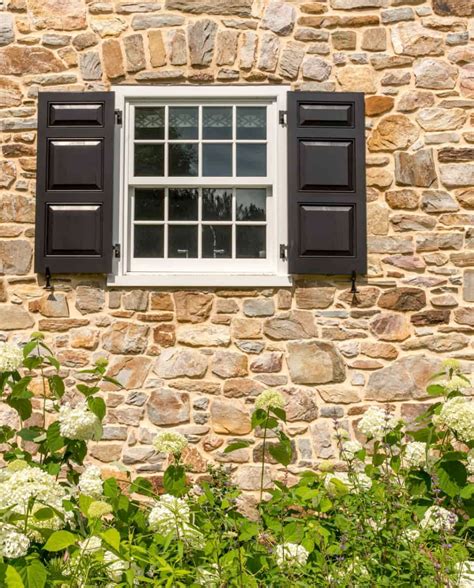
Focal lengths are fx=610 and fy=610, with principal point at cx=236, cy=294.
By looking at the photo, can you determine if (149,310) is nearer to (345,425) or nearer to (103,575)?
(345,425)

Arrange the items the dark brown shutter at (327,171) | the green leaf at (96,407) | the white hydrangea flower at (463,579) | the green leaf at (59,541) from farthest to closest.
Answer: the dark brown shutter at (327,171) < the green leaf at (96,407) < the white hydrangea flower at (463,579) < the green leaf at (59,541)

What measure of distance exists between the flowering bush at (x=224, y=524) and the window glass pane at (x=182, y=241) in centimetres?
188

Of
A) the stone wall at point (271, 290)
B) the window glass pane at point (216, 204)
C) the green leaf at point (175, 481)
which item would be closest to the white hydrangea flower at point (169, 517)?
the green leaf at point (175, 481)

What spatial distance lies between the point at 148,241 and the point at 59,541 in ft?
10.1

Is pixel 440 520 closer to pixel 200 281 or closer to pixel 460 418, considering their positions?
pixel 460 418

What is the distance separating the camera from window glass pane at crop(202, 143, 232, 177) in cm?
449

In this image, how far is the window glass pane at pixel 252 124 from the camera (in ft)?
14.7

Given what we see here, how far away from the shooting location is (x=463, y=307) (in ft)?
14.1

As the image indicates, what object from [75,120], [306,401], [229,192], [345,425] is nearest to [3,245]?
[75,120]

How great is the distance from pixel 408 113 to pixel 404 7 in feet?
2.59

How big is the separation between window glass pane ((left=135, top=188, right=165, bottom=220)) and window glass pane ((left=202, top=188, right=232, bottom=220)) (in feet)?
1.02

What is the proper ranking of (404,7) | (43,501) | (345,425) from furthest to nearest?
(404,7) → (345,425) → (43,501)

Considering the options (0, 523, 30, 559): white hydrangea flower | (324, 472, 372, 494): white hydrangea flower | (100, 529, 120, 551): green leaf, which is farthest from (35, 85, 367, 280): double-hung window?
(0, 523, 30, 559): white hydrangea flower

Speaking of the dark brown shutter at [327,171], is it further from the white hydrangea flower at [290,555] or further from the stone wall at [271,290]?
the white hydrangea flower at [290,555]
